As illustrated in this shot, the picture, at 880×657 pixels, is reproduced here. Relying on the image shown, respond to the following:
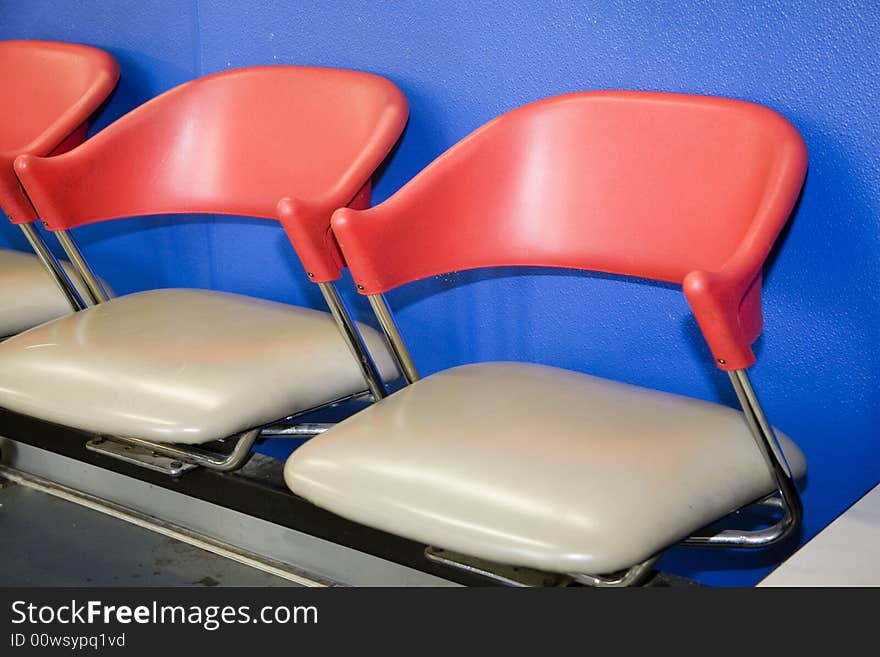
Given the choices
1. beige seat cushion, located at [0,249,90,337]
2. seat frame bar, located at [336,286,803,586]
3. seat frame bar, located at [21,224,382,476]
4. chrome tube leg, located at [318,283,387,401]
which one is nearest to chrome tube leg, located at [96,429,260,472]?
seat frame bar, located at [21,224,382,476]

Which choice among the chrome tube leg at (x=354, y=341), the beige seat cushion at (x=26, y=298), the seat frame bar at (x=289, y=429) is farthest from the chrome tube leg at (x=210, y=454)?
the beige seat cushion at (x=26, y=298)

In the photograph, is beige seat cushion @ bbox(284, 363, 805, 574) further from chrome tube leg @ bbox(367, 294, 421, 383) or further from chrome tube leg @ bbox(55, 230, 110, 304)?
chrome tube leg @ bbox(55, 230, 110, 304)

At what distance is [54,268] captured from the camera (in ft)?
6.65

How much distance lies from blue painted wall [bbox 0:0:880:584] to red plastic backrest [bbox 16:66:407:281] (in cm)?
15

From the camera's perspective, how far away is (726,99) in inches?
61.0

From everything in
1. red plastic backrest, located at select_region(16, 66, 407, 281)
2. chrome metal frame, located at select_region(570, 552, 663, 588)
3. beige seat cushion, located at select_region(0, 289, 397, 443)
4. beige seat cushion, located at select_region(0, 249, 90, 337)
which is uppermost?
red plastic backrest, located at select_region(16, 66, 407, 281)

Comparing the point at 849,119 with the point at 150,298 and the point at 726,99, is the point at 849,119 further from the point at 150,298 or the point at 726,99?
the point at 150,298

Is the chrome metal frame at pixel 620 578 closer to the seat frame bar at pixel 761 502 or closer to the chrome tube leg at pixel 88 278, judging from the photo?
the seat frame bar at pixel 761 502

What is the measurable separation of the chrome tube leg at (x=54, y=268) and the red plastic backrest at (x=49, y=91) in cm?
18

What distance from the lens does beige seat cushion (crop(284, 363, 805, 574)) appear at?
119 cm

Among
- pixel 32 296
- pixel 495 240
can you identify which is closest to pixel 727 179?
pixel 495 240

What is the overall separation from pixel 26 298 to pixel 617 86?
112cm

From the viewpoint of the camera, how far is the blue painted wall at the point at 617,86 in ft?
5.18

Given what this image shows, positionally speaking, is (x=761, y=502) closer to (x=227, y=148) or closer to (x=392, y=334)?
(x=392, y=334)
